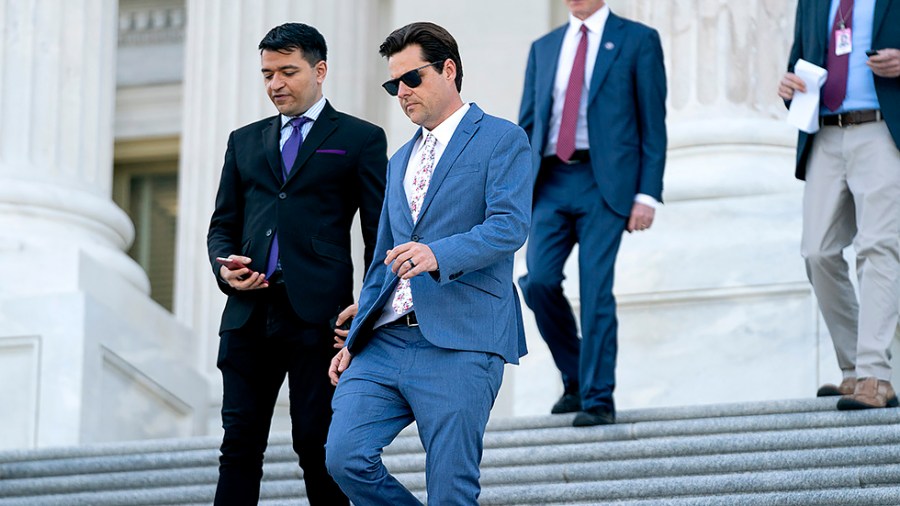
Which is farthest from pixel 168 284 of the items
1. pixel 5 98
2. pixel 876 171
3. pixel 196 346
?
pixel 876 171

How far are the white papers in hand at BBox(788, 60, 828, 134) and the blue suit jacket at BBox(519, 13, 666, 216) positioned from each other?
2.16 ft

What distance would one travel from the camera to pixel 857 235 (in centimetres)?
796

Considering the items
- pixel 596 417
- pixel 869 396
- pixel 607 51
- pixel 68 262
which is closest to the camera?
pixel 869 396

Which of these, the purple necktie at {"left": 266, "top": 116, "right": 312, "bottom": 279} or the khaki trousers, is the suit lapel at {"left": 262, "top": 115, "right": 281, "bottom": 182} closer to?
the purple necktie at {"left": 266, "top": 116, "right": 312, "bottom": 279}

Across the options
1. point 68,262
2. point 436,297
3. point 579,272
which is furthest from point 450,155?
point 68,262

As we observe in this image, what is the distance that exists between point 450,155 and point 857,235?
103 inches

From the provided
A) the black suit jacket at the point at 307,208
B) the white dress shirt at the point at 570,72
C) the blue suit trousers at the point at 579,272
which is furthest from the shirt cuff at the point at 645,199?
the black suit jacket at the point at 307,208

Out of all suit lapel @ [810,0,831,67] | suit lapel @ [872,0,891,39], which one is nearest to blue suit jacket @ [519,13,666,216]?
suit lapel @ [810,0,831,67]

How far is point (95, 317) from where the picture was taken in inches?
413

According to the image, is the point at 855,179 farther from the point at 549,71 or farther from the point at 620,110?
the point at 549,71

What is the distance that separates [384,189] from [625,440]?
76.1 inches

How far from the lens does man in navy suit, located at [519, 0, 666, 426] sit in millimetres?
8266

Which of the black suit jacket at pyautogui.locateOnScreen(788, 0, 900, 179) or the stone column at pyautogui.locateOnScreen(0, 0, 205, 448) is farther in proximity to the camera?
the stone column at pyautogui.locateOnScreen(0, 0, 205, 448)

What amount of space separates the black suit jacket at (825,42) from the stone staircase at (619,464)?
3.64 feet
